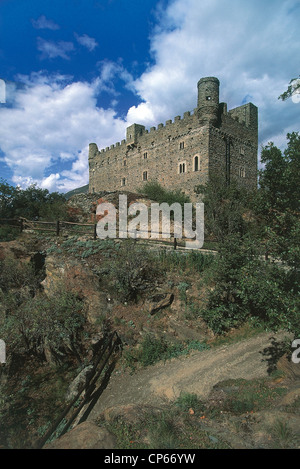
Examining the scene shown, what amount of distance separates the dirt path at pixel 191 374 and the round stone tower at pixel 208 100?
A: 69.4 feet

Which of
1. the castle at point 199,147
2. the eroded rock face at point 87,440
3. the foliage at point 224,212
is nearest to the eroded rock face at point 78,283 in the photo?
the eroded rock face at point 87,440

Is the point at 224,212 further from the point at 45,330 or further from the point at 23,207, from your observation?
the point at 23,207

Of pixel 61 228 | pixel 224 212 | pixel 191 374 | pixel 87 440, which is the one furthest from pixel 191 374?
pixel 224 212

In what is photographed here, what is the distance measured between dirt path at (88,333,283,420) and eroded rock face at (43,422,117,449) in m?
2.93

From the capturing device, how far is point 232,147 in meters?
26.5

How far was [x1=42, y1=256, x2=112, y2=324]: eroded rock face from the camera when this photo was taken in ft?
33.5

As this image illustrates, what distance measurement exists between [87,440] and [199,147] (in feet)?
80.5

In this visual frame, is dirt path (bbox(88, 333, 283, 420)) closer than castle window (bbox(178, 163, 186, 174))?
Yes

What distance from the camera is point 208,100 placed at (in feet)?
79.2

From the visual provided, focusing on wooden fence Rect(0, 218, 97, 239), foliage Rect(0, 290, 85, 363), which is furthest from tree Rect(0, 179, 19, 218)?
foliage Rect(0, 290, 85, 363)

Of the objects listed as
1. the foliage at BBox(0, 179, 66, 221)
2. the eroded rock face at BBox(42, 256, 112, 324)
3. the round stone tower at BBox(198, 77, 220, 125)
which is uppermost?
the round stone tower at BBox(198, 77, 220, 125)

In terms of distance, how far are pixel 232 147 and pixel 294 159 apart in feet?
72.1

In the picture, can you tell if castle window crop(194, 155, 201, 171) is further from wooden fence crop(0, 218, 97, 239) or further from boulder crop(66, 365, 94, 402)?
boulder crop(66, 365, 94, 402)
